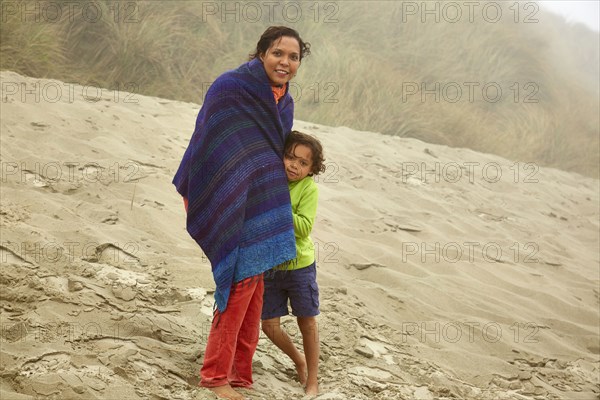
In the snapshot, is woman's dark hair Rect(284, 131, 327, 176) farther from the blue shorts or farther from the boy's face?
the blue shorts

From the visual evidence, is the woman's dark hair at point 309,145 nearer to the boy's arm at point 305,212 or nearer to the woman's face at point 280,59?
the boy's arm at point 305,212

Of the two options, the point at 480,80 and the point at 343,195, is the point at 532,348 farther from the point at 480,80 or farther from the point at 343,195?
the point at 480,80

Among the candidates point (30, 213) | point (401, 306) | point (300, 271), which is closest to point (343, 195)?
point (401, 306)

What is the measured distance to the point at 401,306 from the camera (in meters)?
4.61

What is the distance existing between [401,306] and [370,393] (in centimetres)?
123

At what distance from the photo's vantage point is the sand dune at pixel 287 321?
10.5 feet

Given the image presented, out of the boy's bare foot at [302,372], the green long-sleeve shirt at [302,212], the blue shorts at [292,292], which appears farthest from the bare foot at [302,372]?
the green long-sleeve shirt at [302,212]

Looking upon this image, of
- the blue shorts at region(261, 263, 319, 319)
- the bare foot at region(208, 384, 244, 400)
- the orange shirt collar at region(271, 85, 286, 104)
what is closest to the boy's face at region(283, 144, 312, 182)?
the orange shirt collar at region(271, 85, 286, 104)

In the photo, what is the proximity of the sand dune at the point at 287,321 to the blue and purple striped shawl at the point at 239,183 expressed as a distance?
0.61 m

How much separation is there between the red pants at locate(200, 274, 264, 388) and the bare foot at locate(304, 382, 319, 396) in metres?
0.37

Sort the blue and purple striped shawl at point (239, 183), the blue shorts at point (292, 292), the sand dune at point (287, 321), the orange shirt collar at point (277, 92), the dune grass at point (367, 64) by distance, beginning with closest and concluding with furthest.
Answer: the blue and purple striped shawl at point (239, 183)
the orange shirt collar at point (277, 92)
the blue shorts at point (292, 292)
the sand dune at point (287, 321)
the dune grass at point (367, 64)

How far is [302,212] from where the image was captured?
2.99 m

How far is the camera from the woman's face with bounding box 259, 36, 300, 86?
2875mm

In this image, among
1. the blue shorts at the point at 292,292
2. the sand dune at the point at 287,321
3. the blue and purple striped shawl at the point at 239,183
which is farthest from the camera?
the sand dune at the point at 287,321
